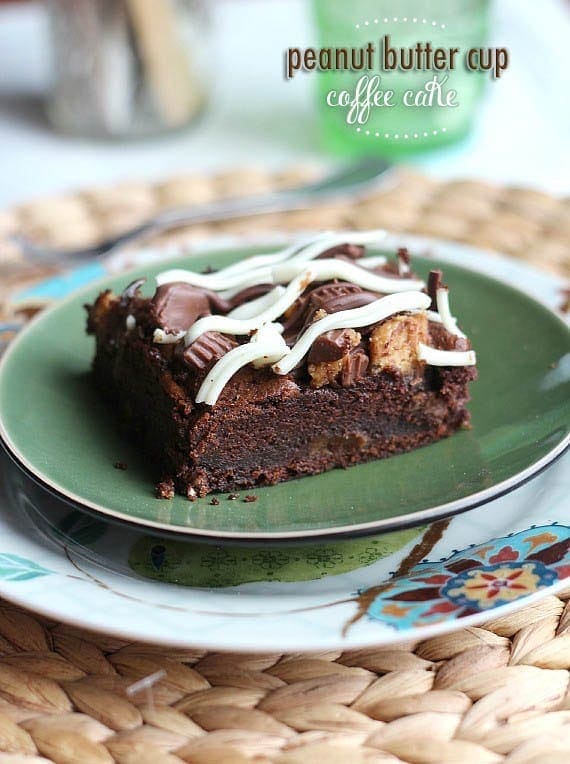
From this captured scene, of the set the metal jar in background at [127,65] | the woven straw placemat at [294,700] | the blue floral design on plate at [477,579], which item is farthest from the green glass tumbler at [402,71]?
the woven straw placemat at [294,700]

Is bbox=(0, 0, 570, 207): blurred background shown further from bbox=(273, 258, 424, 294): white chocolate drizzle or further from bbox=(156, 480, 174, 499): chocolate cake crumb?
bbox=(156, 480, 174, 499): chocolate cake crumb

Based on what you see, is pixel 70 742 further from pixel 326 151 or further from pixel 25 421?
pixel 326 151

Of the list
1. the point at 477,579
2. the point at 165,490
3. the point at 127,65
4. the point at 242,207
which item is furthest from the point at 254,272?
the point at 127,65

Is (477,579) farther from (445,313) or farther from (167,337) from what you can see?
(167,337)

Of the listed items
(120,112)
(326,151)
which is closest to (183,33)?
(120,112)

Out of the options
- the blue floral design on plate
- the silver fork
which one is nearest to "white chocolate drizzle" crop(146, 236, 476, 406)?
the blue floral design on plate

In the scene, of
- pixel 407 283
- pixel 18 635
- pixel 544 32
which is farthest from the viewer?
pixel 544 32
